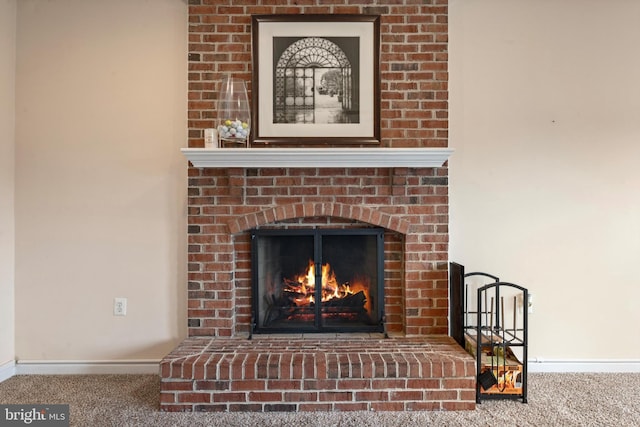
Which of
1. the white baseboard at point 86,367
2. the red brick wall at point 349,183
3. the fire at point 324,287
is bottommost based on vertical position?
the white baseboard at point 86,367

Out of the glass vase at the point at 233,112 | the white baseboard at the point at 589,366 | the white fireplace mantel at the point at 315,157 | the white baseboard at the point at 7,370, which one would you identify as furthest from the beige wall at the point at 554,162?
the white baseboard at the point at 7,370

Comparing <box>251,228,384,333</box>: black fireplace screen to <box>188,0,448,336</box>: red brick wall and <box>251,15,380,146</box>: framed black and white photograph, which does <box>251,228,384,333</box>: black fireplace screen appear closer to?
<box>188,0,448,336</box>: red brick wall


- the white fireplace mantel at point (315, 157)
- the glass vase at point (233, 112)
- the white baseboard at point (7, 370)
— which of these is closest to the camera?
the white fireplace mantel at point (315, 157)

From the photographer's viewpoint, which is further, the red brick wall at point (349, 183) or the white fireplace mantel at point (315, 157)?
the red brick wall at point (349, 183)

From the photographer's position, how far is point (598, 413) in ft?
6.61

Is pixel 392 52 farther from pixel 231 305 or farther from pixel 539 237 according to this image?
pixel 231 305

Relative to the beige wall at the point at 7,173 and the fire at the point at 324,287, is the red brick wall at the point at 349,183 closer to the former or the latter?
the fire at the point at 324,287

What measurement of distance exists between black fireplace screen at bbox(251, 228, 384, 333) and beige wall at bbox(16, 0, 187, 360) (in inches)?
Result: 21.7

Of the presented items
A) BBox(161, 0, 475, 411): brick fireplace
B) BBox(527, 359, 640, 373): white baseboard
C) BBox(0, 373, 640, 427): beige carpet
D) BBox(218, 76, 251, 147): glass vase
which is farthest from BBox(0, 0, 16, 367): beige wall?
BBox(527, 359, 640, 373): white baseboard

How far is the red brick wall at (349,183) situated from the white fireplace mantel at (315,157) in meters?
0.19

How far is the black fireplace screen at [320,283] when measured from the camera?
2.51 metres

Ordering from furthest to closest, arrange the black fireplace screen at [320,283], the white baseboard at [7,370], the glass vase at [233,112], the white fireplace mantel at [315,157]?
the black fireplace screen at [320,283] → the white baseboard at [7,370] → the glass vase at [233,112] → the white fireplace mantel at [315,157]

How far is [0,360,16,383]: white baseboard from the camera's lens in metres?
2.40

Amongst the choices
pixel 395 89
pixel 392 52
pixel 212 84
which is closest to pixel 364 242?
pixel 395 89
